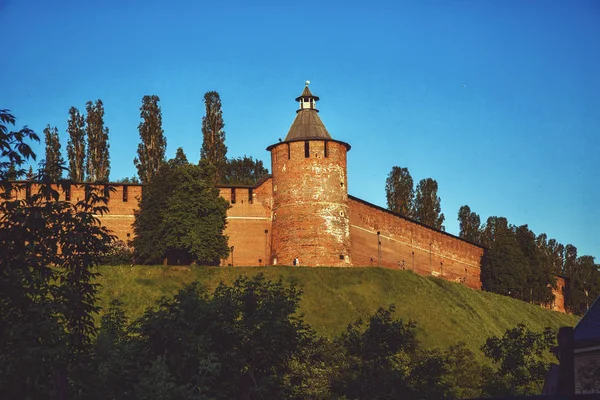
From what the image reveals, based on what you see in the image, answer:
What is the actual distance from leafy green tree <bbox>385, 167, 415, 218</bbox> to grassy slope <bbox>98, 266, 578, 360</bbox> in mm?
16732

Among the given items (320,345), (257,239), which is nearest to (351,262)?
(257,239)

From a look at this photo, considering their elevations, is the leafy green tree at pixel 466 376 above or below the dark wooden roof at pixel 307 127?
Answer: below

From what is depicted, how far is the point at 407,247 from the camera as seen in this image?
60.2 metres

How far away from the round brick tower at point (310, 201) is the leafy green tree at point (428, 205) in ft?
57.6

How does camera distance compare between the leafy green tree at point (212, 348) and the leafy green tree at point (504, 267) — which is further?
the leafy green tree at point (504, 267)

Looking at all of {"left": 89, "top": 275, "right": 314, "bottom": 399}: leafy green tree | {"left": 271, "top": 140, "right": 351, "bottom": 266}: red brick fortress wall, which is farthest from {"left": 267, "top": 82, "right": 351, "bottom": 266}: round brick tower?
{"left": 89, "top": 275, "right": 314, "bottom": 399}: leafy green tree

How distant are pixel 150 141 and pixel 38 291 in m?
47.2

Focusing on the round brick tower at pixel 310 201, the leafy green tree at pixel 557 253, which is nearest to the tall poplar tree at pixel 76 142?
the round brick tower at pixel 310 201

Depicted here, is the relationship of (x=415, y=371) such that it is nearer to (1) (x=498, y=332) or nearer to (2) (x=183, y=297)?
(2) (x=183, y=297)

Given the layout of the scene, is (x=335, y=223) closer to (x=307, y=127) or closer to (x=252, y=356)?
(x=307, y=127)

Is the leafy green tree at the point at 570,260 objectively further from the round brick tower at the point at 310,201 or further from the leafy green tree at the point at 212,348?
the leafy green tree at the point at 212,348

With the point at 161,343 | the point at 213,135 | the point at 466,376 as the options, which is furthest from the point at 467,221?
the point at 161,343

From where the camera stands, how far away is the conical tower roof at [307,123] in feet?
178

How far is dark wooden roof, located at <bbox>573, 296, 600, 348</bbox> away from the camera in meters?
18.0
